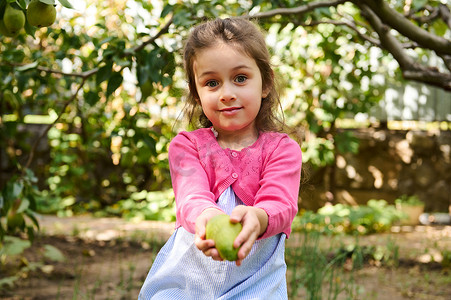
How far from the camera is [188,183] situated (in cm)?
123

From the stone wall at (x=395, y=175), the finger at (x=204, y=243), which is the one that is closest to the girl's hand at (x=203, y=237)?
the finger at (x=204, y=243)

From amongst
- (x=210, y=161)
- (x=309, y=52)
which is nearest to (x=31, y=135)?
(x=309, y=52)

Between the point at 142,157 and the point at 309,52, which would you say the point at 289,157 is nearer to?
the point at 142,157

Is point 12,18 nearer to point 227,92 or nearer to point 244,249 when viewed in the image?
point 227,92

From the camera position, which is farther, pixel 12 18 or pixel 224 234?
pixel 12 18

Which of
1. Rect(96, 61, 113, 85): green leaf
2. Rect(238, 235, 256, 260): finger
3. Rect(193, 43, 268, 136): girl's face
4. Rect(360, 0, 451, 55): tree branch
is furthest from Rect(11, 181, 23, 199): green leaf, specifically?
Rect(360, 0, 451, 55): tree branch

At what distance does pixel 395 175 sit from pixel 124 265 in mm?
3547

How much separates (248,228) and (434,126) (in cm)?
587

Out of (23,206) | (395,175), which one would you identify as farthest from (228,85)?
(395,175)

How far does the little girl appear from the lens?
1213 millimetres

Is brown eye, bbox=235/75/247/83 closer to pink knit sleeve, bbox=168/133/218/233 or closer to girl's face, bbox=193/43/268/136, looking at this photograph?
girl's face, bbox=193/43/268/136

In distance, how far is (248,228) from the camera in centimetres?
100

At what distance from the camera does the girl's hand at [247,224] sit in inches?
38.5

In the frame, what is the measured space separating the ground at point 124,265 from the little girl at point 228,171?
1.41m
